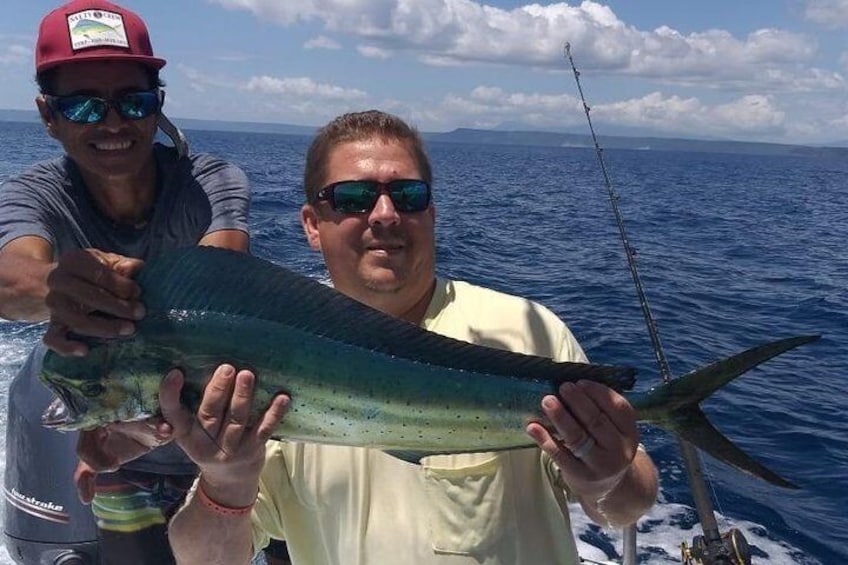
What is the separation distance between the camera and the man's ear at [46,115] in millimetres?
2582

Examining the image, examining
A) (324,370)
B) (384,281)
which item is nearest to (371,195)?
(384,281)

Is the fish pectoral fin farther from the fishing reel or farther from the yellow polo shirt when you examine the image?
Result: the fishing reel

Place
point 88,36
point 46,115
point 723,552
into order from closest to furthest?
1. point 88,36
2. point 46,115
3. point 723,552

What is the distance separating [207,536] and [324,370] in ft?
2.24

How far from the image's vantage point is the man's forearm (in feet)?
7.20

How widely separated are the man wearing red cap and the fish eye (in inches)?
3.6

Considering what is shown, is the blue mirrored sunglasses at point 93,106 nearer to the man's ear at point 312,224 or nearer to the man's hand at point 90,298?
the man's ear at point 312,224

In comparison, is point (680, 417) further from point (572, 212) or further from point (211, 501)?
point (572, 212)

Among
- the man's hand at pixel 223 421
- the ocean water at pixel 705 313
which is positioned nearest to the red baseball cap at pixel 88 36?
the man's hand at pixel 223 421

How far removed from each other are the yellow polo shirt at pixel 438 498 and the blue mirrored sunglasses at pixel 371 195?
1.12ft

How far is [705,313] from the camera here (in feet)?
39.7

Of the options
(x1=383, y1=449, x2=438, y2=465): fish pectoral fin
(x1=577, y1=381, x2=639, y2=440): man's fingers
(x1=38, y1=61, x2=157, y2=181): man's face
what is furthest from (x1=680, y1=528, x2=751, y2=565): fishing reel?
(x1=38, y1=61, x2=157, y2=181): man's face

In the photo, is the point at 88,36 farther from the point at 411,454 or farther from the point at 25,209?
the point at 411,454

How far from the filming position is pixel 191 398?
1919mm
